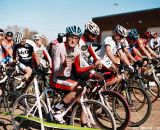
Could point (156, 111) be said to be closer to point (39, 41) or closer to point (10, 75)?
point (10, 75)

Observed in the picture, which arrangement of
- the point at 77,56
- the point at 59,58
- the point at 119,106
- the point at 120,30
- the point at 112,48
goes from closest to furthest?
the point at 59,58, the point at 77,56, the point at 119,106, the point at 120,30, the point at 112,48

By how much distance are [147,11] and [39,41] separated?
31495 millimetres

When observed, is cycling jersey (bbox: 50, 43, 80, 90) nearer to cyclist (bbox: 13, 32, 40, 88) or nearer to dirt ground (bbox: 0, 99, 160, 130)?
dirt ground (bbox: 0, 99, 160, 130)

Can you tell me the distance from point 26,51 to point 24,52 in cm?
6

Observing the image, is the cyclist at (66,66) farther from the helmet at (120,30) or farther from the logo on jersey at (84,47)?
the helmet at (120,30)

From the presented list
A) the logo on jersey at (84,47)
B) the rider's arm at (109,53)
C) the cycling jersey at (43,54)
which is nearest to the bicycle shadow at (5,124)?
the logo on jersey at (84,47)

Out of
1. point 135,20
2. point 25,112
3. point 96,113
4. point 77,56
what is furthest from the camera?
point 135,20

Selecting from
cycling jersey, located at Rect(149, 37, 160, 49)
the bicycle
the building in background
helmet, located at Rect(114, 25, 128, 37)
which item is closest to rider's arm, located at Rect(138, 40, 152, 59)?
helmet, located at Rect(114, 25, 128, 37)

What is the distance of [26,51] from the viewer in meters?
9.56

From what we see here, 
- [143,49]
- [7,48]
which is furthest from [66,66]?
[7,48]

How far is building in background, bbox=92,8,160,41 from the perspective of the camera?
1549 inches

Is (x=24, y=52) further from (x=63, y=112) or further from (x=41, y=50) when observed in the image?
(x=63, y=112)

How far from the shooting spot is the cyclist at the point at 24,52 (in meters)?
9.10

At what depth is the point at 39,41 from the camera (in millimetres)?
11742
